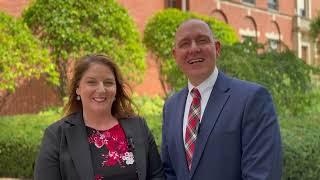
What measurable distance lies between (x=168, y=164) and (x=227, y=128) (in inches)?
21.8

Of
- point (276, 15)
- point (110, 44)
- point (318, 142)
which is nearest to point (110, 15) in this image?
point (110, 44)

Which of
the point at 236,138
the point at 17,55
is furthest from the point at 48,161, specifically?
the point at 17,55

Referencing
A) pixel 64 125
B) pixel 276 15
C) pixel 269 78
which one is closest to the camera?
pixel 64 125

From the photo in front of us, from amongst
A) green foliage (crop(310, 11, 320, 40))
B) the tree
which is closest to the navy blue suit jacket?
the tree

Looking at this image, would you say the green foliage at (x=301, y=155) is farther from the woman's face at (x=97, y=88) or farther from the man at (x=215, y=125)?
the woman's face at (x=97, y=88)

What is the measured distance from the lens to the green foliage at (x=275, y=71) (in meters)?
8.47

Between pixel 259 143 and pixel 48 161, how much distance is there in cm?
112

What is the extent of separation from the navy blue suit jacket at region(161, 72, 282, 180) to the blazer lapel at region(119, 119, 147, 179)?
0.69ft

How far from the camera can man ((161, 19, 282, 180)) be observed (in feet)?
8.45

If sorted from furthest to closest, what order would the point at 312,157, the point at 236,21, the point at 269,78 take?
the point at 236,21
the point at 269,78
the point at 312,157

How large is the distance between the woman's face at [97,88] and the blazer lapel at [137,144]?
0.17 metres

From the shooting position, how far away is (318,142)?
259 inches

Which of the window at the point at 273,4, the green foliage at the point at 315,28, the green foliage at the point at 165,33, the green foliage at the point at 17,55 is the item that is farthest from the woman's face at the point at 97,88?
the window at the point at 273,4

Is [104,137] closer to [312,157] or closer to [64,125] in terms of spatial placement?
[64,125]
